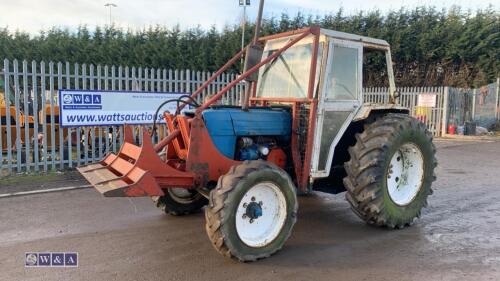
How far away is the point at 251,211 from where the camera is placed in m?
4.27

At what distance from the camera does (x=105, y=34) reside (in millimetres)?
25812

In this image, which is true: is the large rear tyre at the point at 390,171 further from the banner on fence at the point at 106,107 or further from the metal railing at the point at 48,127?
the metal railing at the point at 48,127

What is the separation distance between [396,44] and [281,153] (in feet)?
61.2

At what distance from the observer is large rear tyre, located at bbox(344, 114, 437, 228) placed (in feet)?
16.3

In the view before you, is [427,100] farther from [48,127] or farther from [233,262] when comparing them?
[233,262]

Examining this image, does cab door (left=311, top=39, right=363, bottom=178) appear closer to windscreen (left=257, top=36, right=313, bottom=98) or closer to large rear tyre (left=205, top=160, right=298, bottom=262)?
windscreen (left=257, top=36, right=313, bottom=98)

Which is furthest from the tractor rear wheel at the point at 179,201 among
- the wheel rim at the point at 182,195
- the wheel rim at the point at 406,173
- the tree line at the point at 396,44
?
the tree line at the point at 396,44

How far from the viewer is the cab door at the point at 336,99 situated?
511 cm

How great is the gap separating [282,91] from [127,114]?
5.21 m

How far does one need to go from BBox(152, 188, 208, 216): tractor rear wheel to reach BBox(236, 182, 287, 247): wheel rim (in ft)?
4.67

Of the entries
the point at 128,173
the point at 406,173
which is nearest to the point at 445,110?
the point at 406,173

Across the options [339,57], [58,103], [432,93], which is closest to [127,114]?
Answer: [58,103]

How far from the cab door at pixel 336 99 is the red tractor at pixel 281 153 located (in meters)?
0.01

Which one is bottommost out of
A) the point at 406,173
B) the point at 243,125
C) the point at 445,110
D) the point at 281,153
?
the point at 406,173
